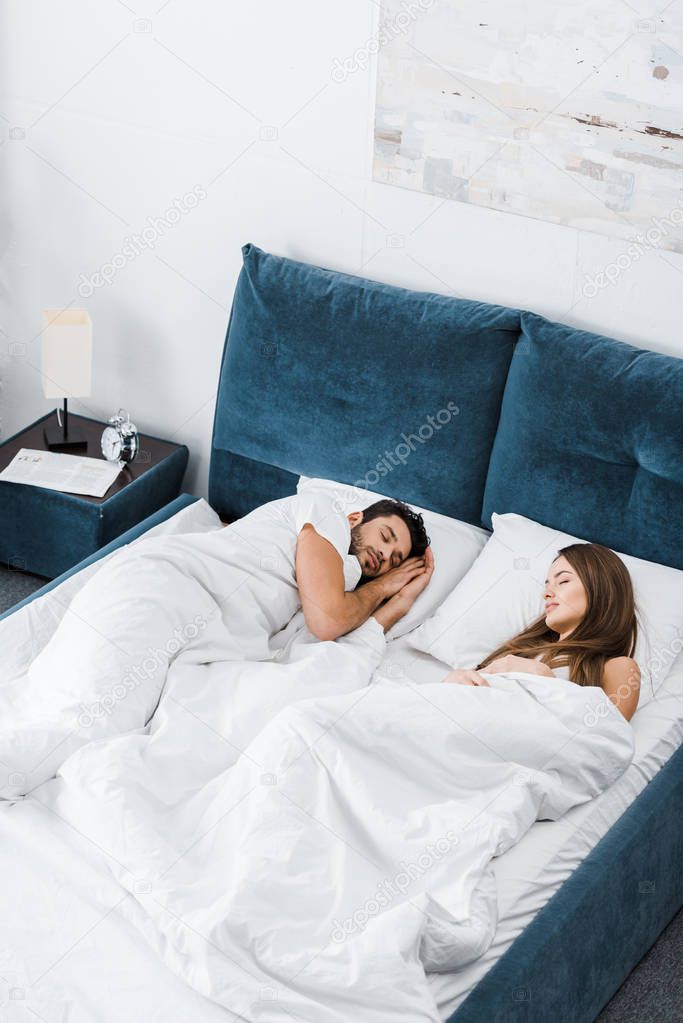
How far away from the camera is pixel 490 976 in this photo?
6.40 feet

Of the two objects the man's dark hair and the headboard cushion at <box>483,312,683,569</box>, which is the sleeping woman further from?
the man's dark hair

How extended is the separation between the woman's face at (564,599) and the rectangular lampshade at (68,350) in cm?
146

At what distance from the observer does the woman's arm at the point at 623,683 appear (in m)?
2.48

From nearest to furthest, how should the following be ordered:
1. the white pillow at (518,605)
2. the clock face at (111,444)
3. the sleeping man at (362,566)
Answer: the white pillow at (518,605), the sleeping man at (362,566), the clock face at (111,444)

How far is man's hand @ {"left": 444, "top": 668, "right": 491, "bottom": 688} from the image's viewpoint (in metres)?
2.49

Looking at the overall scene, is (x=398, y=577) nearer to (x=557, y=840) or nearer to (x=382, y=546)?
(x=382, y=546)

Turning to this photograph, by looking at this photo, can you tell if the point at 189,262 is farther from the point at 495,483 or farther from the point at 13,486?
the point at 495,483

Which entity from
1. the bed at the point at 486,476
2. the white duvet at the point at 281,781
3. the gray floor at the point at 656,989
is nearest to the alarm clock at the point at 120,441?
the bed at the point at 486,476

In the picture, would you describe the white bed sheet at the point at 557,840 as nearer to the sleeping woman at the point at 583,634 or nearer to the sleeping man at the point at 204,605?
the sleeping woman at the point at 583,634

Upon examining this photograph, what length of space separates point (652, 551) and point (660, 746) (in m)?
0.49

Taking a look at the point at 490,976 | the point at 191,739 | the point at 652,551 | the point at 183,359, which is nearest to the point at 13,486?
the point at 183,359

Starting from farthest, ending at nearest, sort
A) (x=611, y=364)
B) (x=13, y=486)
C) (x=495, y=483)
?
(x=13, y=486) < (x=495, y=483) < (x=611, y=364)

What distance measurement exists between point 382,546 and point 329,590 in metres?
0.19

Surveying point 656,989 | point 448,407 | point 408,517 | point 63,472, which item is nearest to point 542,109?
point 448,407
